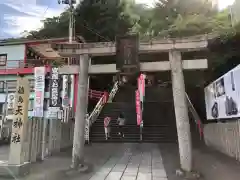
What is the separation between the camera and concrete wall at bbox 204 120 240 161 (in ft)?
28.6

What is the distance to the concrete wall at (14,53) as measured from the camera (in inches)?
981

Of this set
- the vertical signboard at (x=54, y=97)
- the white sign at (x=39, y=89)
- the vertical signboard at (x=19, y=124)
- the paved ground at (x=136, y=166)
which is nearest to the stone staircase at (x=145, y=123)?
the vertical signboard at (x=54, y=97)

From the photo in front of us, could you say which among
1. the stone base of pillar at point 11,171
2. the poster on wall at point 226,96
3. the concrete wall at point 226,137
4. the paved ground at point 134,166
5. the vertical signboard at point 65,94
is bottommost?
the paved ground at point 134,166

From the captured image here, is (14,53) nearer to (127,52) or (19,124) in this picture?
(19,124)

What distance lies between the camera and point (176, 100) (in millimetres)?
8477

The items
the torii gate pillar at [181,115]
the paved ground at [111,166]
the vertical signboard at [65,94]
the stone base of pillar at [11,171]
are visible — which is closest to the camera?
the stone base of pillar at [11,171]

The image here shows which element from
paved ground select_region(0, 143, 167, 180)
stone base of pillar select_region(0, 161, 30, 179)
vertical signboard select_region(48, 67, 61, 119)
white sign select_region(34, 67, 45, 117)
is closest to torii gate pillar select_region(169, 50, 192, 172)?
paved ground select_region(0, 143, 167, 180)

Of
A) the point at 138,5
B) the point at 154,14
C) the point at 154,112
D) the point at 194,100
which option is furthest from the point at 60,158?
the point at 138,5

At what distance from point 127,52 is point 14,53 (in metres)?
20.1

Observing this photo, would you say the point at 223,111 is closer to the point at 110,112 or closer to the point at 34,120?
the point at 34,120

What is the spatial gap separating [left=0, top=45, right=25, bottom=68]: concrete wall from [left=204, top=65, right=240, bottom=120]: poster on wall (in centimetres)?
1996

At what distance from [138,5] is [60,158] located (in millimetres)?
19383

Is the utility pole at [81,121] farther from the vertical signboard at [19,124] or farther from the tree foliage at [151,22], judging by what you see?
the tree foliage at [151,22]

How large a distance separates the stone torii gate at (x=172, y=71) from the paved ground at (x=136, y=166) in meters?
0.78
